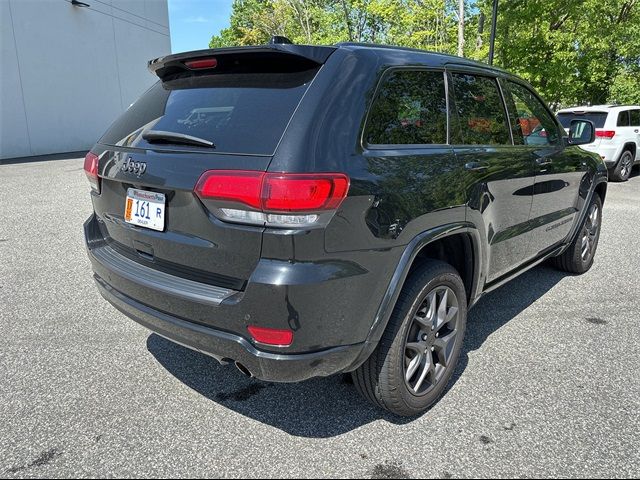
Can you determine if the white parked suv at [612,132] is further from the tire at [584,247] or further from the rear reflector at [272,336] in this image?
the rear reflector at [272,336]

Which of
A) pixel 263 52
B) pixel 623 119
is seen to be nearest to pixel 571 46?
pixel 623 119

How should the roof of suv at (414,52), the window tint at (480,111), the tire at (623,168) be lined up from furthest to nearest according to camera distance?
the tire at (623,168), the window tint at (480,111), the roof of suv at (414,52)

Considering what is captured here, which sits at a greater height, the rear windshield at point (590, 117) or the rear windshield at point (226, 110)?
the rear windshield at point (226, 110)

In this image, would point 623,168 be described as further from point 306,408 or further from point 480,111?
point 306,408

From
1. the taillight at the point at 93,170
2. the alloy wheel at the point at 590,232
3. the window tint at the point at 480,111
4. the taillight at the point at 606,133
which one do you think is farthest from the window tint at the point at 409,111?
the taillight at the point at 606,133

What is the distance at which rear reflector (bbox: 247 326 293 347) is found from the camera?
1.96 m

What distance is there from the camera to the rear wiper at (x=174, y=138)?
2.13 meters

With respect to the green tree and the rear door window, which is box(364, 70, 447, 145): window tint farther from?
the green tree

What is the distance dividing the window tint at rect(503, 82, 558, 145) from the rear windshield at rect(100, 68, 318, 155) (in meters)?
1.89

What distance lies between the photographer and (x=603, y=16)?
16.0 meters

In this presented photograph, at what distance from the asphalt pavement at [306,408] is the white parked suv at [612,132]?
7946 mm

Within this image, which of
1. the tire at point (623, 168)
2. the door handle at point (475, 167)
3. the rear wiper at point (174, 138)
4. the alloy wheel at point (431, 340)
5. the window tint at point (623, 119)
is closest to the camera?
the rear wiper at point (174, 138)

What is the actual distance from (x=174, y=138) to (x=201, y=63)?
1.62ft

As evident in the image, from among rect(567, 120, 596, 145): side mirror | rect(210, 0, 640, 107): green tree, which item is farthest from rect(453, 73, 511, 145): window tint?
rect(210, 0, 640, 107): green tree
